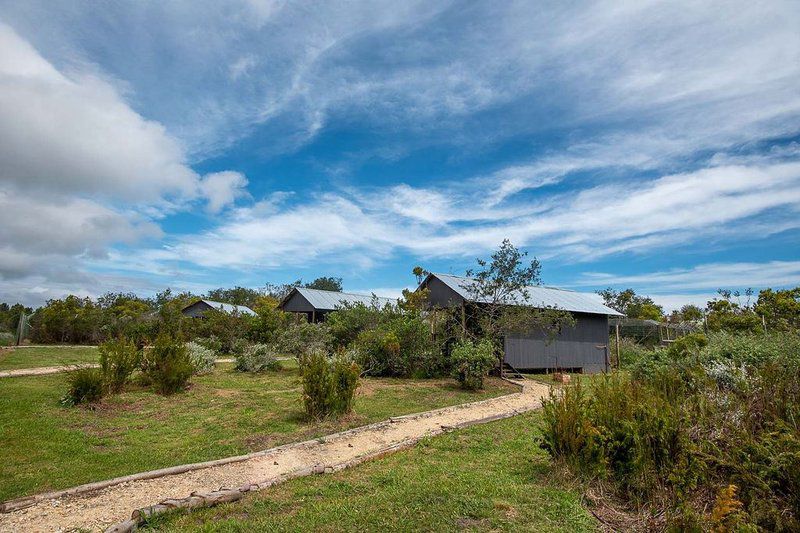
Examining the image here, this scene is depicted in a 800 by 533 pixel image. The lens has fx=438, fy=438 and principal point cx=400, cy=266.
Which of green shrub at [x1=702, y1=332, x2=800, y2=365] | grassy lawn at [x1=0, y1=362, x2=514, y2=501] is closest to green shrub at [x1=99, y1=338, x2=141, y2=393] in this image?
grassy lawn at [x1=0, y1=362, x2=514, y2=501]

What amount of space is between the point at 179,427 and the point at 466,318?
10.6 m

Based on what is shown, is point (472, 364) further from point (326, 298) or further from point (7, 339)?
point (7, 339)

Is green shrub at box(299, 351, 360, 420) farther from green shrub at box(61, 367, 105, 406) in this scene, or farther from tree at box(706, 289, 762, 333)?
tree at box(706, 289, 762, 333)

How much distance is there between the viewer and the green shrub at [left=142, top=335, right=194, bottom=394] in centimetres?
1044

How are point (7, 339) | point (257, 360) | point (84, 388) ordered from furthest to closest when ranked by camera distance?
point (7, 339)
point (257, 360)
point (84, 388)

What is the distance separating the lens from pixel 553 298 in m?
19.7

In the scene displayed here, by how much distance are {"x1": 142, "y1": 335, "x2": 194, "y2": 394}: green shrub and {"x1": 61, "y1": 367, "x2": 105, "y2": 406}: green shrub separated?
5.03ft

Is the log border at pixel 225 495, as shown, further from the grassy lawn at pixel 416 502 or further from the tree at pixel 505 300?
the tree at pixel 505 300

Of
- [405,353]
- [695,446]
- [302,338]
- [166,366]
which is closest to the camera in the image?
[695,446]

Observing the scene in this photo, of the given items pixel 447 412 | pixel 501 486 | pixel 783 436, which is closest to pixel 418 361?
pixel 447 412

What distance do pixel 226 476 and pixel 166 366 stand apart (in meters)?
6.30

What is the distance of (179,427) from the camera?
7660 millimetres

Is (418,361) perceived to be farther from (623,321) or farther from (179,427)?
(623,321)

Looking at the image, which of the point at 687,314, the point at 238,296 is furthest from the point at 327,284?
the point at 687,314
